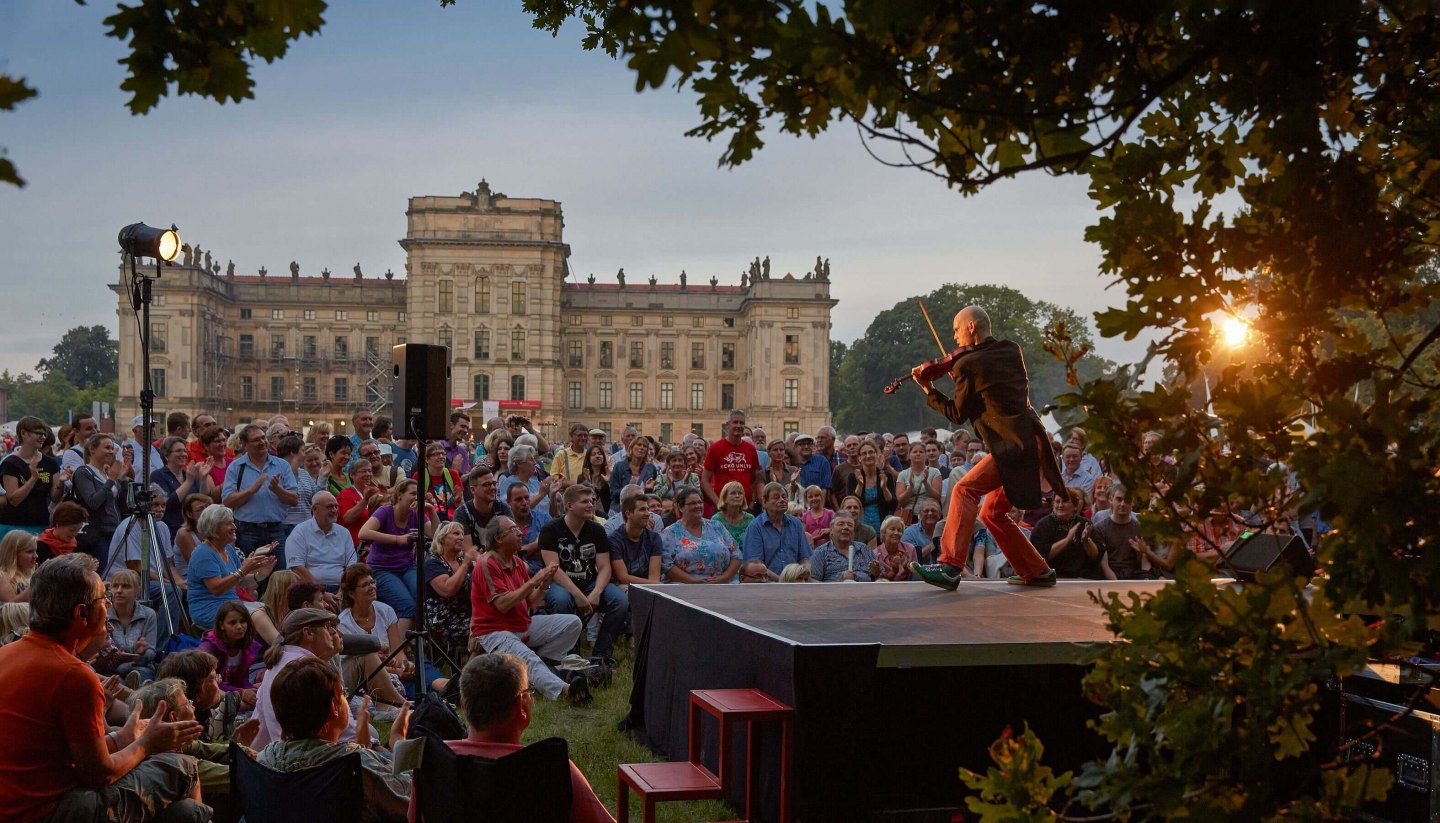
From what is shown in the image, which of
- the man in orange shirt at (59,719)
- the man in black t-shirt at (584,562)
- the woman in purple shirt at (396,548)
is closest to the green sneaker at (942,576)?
the man in black t-shirt at (584,562)

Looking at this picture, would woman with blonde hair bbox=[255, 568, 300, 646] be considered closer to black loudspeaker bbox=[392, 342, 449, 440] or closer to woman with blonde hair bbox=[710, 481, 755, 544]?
black loudspeaker bbox=[392, 342, 449, 440]

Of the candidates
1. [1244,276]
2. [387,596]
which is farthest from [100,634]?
[387,596]

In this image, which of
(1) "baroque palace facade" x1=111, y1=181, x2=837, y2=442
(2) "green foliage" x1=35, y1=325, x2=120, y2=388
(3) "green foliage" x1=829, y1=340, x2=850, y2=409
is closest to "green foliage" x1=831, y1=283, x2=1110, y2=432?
(3) "green foliage" x1=829, y1=340, x2=850, y2=409

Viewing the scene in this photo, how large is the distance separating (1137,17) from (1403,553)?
94 centimetres

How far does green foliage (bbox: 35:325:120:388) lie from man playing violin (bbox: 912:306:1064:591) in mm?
129090

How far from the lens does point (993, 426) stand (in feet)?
23.0

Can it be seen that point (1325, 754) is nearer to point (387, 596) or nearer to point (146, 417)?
point (387, 596)

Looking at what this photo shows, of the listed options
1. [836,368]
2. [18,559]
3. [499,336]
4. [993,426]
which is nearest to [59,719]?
[18,559]

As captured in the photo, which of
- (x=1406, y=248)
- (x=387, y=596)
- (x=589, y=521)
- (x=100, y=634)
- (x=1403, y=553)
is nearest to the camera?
(x=1403, y=553)

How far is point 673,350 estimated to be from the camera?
264 ft

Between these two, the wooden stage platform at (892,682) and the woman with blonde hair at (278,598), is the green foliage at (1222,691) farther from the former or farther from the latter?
the woman with blonde hair at (278,598)

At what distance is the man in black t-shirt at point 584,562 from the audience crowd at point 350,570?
21 mm

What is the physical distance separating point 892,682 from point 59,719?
3.49 m

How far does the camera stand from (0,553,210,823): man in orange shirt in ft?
13.1
